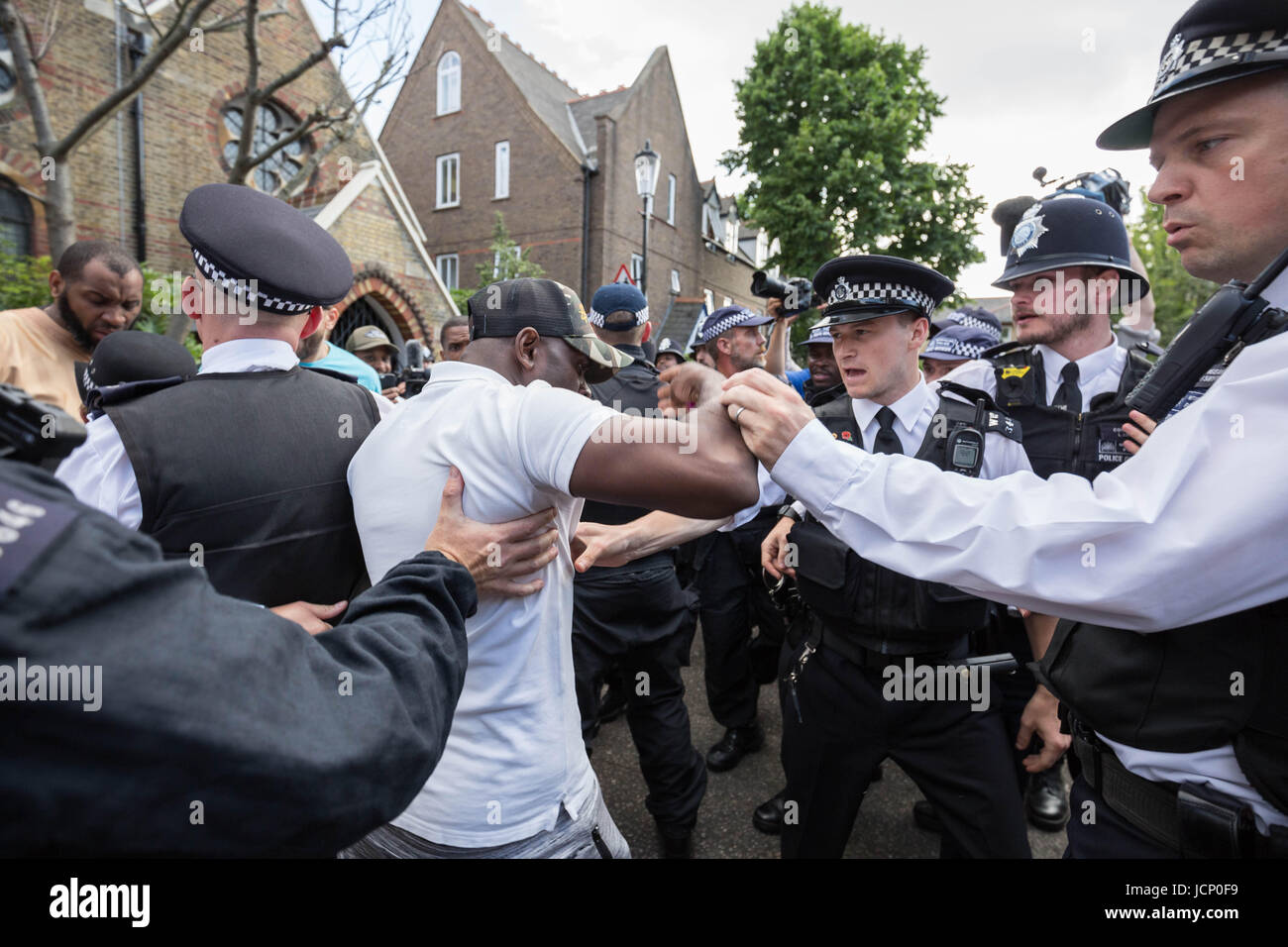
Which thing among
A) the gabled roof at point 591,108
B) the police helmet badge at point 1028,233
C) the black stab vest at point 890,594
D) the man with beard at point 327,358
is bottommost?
the black stab vest at point 890,594

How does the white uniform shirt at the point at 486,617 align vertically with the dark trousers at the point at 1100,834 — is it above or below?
above

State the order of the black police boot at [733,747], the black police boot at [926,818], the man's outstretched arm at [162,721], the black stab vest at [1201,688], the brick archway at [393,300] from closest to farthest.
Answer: the man's outstretched arm at [162,721], the black stab vest at [1201,688], the black police boot at [926,818], the black police boot at [733,747], the brick archway at [393,300]

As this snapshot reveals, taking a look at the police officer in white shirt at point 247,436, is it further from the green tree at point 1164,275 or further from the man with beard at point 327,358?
the green tree at point 1164,275

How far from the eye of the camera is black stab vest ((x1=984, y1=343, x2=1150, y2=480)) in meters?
2.96

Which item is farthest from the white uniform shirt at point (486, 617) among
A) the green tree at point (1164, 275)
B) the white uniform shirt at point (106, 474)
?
the green tree at point (1164, 275)

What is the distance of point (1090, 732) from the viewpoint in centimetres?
156

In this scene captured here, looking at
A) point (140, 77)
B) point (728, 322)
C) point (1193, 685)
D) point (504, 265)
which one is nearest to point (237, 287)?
point (1193, 685)

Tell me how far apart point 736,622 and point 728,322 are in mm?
2564

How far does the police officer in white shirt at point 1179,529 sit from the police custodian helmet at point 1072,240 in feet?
5.60

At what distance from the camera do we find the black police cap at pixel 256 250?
1752 millimetres

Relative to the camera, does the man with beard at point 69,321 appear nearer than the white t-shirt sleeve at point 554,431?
No

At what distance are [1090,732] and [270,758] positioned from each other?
1.70 m

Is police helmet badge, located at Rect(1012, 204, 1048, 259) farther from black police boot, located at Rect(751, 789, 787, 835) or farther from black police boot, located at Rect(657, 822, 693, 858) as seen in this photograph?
black police boot, located at Rect(657, 822, 693, 858)
